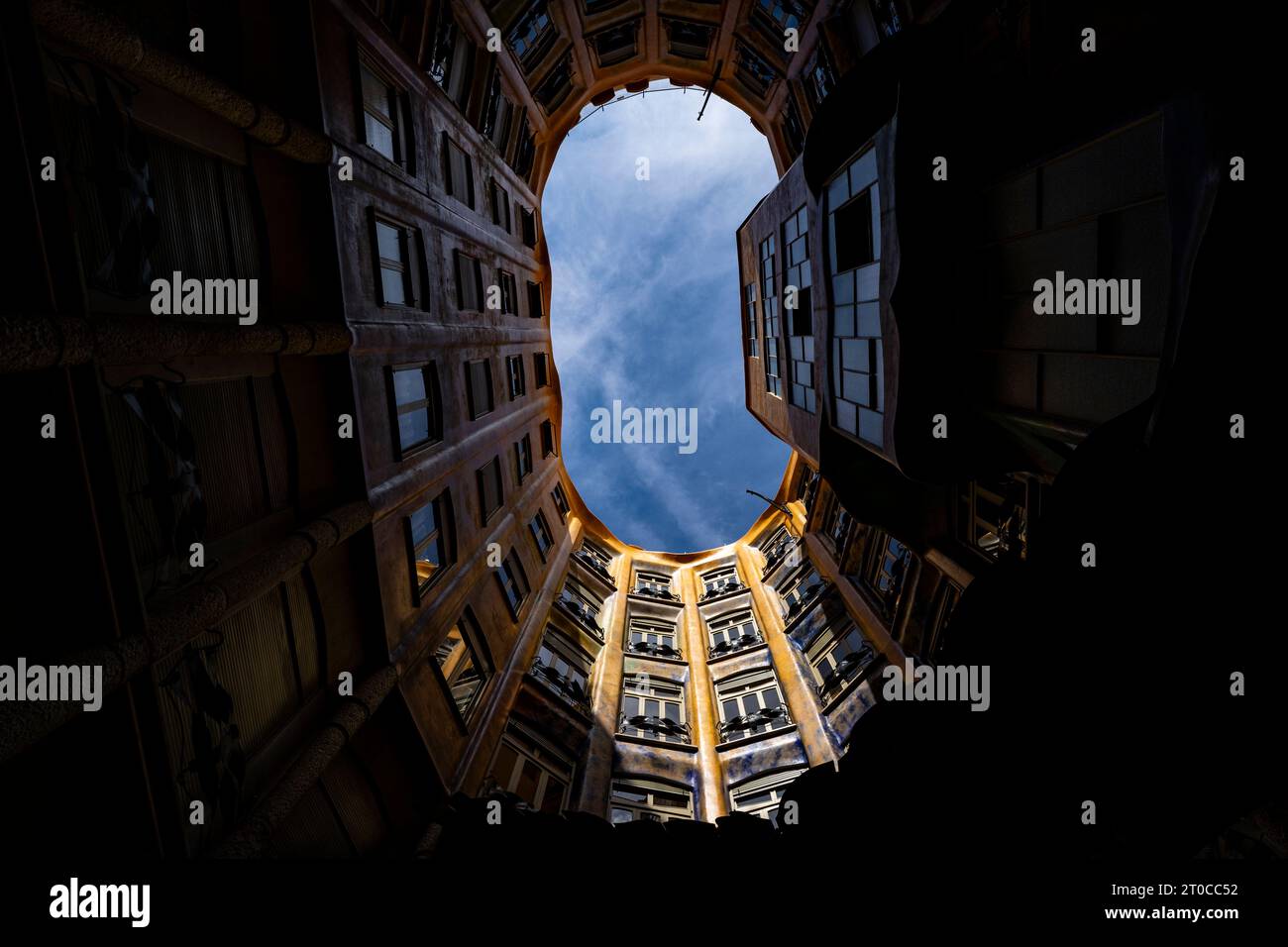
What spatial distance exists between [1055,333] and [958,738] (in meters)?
6.30

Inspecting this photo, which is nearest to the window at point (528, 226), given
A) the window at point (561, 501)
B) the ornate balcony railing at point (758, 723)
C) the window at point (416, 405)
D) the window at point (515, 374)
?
the window at point (515, 374)

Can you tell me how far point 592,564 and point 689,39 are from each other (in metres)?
28.3

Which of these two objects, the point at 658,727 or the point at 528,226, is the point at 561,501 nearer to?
the point at 658,727

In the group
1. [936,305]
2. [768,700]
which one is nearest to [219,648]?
[936,305]

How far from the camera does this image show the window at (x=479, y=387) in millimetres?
19438

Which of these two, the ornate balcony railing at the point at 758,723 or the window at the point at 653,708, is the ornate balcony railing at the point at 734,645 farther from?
the ornate balcony railing at the point at 758,723

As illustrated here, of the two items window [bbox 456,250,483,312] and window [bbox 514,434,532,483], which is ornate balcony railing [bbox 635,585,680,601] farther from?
window [bbox 456,250,483,312]

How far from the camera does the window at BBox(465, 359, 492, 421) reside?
1944 cm

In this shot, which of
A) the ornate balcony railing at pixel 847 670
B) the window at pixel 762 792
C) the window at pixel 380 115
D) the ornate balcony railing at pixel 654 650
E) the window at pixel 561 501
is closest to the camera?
the window at pixel 380 115

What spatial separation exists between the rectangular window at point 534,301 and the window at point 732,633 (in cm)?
2072

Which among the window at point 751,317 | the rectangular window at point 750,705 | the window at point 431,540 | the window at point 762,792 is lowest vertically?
the window at point 762,792

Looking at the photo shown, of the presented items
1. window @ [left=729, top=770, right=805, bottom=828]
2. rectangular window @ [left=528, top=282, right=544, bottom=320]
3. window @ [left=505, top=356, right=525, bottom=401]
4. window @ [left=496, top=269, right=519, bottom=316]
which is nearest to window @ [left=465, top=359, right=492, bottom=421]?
window @ [left=505, top=356, right=525, bottom=401]
